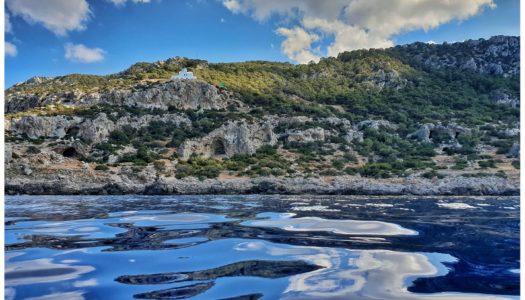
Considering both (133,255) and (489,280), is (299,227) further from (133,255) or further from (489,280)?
(489,280)

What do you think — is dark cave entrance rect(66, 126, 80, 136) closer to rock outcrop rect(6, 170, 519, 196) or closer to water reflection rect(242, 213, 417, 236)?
rock outcrop rect(6, 170, 519, 196)

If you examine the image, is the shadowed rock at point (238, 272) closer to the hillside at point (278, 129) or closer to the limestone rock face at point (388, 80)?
the hillside at point (278, 129)

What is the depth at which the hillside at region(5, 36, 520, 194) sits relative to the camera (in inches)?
871

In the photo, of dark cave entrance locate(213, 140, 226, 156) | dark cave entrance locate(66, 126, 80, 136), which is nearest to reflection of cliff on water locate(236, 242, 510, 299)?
dark cave entrance locate(213, 140, 226, 156)

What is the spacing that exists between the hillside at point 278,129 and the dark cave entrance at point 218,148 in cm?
10

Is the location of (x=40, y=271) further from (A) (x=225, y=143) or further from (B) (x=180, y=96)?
A: (B) (x=180, y=96)

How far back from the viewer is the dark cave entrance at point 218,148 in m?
31.9

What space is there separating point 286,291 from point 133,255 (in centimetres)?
143

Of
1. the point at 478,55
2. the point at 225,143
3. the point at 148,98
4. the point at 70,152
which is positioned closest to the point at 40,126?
the point at 70,152

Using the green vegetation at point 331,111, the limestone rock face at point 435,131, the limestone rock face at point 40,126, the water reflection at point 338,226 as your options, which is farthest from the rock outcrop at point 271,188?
the limestone rock face at point 435,131

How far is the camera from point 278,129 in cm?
3753

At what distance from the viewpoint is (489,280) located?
255cm

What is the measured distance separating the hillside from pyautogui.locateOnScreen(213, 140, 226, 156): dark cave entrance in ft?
0.33

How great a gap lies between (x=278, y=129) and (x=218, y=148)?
7180 mm
